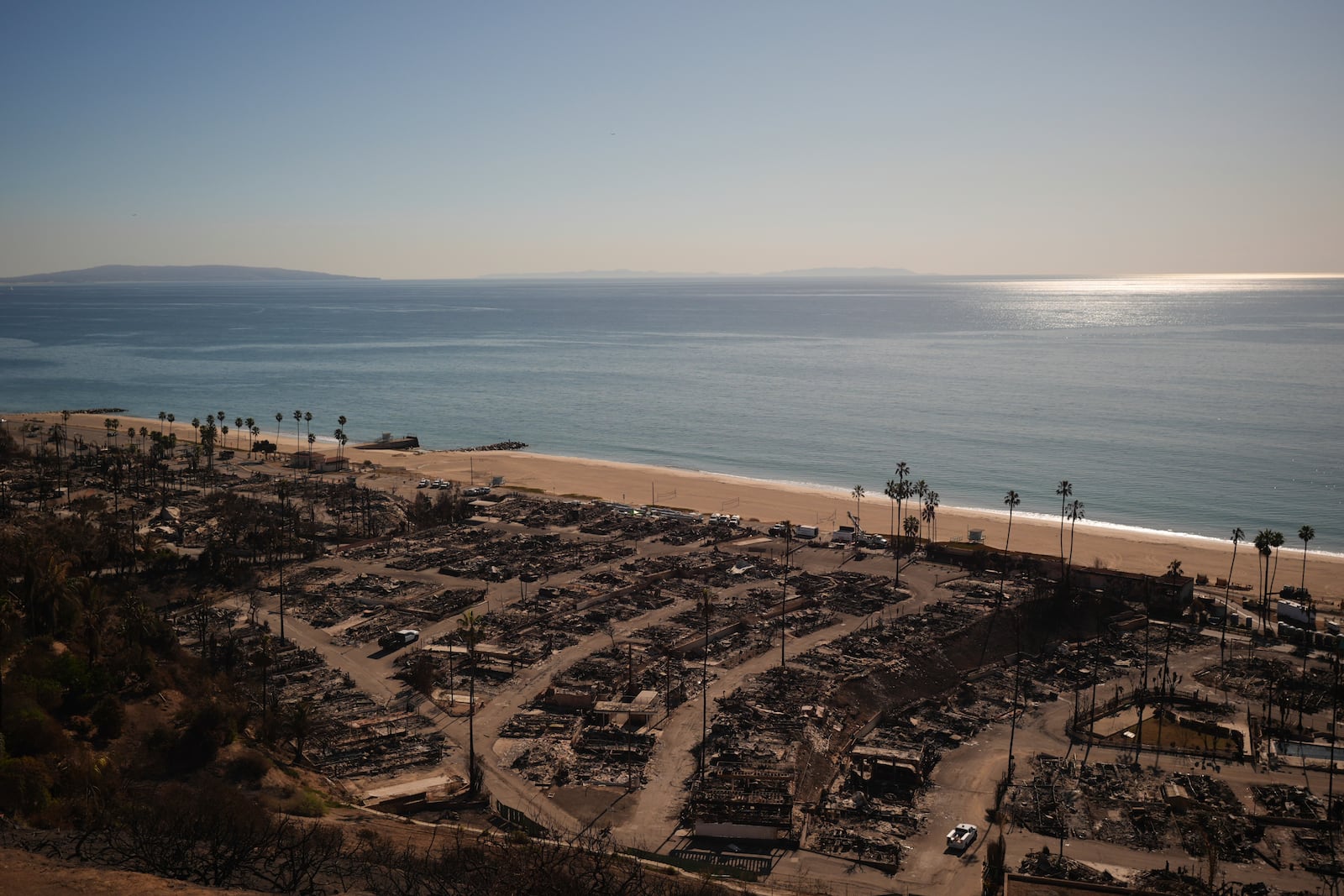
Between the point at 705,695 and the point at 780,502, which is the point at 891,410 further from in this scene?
the point at 705,695

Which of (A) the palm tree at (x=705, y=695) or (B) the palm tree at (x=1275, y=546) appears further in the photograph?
(B) the palm tree at (x=1275, y=546)

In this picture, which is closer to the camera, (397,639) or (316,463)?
(397,639)

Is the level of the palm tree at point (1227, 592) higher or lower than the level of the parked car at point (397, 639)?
higher

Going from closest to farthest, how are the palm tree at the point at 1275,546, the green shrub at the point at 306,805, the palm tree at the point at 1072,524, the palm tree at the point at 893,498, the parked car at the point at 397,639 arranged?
1. the green shrub at the point at 306,805
2. the parked car at the point at 397,639
3. the palm tree at the point at 1275,546
4. the palm tree at the point at 1072,524
5. the palm tree at the point at 893,498

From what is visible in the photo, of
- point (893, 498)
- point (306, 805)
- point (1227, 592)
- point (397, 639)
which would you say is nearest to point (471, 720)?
point (306, 805)

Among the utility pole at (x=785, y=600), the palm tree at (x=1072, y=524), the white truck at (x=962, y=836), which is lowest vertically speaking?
the white truck at (x=962, y=836)

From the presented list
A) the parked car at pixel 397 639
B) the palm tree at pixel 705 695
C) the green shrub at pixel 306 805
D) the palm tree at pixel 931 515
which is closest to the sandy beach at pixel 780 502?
the palm tree at pixel 931 515

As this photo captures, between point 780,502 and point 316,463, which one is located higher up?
point 316,463

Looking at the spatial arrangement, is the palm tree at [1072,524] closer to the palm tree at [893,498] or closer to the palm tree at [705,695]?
the palm tree at [893,498]

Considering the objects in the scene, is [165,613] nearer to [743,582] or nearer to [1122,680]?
[743,582]
